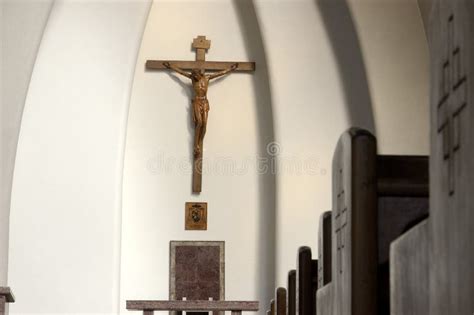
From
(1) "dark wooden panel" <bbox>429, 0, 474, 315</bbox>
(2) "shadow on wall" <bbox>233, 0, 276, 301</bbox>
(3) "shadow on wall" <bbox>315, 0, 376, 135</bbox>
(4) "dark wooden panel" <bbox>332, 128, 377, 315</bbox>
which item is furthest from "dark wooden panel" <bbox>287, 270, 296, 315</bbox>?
(2) "shadow on wall" <bbox>233, 0, 276, 301</bbox>

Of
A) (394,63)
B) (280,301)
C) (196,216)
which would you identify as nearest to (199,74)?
(196,216)

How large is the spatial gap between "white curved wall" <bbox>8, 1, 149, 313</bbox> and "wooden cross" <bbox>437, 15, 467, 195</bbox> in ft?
35.1

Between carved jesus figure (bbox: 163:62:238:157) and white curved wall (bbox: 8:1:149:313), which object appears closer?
white curved wall (bbox: 8:1:149:313)

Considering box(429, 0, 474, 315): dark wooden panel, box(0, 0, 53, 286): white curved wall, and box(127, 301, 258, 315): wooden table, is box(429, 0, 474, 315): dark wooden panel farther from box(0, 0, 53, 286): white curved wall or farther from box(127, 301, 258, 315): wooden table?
box(0, 0, 53, 286): white curved wall

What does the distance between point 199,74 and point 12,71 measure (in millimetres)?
2537

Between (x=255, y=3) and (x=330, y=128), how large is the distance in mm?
1790

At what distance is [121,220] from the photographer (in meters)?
12.1

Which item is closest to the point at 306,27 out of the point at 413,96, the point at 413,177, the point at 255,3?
the point at 255,3

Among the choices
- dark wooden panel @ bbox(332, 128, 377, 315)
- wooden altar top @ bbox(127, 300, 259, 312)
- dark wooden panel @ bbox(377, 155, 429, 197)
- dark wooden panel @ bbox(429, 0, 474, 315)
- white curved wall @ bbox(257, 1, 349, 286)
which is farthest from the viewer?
white curved wall @ bbox(257, 1, 349, 286)

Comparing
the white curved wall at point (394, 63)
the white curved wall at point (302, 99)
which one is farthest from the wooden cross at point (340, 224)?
the white curved wall at point (302, 99)

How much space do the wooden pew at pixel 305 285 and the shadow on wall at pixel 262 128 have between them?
899 cm

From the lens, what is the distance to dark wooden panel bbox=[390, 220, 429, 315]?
100 centimetres

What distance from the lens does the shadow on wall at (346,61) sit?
1191cm

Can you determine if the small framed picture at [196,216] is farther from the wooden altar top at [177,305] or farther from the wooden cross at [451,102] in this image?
the wooden cross at [451,102]
